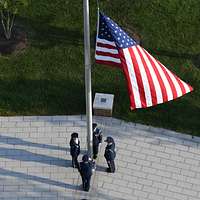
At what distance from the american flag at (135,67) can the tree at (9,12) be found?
733 cm

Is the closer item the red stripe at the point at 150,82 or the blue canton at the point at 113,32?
the blue canton at the point at 113,32

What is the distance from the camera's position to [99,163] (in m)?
16.2

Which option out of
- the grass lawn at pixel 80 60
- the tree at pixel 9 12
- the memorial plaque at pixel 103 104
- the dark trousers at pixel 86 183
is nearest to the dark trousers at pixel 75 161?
the dark trousers at pixel 86 183

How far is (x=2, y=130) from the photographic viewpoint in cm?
1725

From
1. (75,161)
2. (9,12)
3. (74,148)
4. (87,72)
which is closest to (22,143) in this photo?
(75,161)

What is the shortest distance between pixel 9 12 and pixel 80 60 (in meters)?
3.58

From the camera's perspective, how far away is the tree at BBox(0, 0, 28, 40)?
62.9ft

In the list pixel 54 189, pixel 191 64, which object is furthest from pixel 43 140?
pixel 191 64

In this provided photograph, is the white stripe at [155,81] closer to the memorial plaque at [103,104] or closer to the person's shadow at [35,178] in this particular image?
the person's shadow at [35,178]

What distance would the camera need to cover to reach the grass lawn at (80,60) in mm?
17969

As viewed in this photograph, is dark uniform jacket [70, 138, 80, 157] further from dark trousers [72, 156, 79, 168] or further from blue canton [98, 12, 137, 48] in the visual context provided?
blue canton [98, 12, 137, 48]

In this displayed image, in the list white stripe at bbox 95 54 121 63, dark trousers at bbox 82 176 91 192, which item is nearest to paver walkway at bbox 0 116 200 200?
dark trousers at bbox 82 176 91 192

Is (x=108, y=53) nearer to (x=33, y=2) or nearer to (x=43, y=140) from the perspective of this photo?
(x=43, y=140)

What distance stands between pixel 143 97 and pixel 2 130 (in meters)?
6.36
